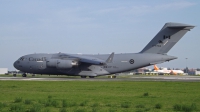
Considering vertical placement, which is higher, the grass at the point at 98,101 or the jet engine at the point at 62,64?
the jet engine at the point at 62,64

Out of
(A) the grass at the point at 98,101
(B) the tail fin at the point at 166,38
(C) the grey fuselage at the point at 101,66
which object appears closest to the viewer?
(A) the grass at the point at 98,101

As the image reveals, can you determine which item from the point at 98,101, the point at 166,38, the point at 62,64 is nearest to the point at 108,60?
the point at 62,64

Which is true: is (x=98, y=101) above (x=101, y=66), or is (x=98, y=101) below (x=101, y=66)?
below

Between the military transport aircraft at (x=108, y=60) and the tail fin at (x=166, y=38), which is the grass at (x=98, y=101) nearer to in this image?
the military transport aircraft at (x=108, y=60)

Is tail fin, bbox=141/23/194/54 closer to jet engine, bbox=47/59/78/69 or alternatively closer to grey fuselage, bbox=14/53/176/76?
grey fuselage, bbox=14/53/176/76

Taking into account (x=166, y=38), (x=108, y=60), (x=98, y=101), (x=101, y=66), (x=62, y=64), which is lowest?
(x=98, y=101)

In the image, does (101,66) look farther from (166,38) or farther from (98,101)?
(98,101)

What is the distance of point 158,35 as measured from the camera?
57719 mm

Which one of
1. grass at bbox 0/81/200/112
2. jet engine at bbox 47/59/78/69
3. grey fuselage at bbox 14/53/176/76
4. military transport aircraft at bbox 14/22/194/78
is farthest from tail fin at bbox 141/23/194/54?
grass at bbox 0/81/200/112

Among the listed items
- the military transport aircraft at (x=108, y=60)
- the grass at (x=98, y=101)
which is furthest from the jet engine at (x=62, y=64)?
the grass at (x=98, y=101)

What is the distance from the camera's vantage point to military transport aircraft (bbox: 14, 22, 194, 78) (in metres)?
56.4

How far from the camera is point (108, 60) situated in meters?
56.5

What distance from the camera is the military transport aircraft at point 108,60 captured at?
185 feet

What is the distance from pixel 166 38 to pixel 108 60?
1005cm
